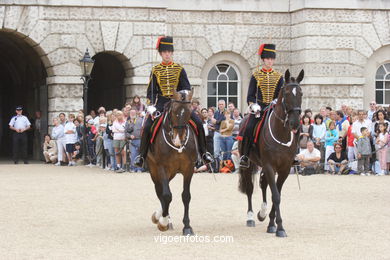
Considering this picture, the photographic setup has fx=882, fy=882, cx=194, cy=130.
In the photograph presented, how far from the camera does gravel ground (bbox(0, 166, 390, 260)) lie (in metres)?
10.0

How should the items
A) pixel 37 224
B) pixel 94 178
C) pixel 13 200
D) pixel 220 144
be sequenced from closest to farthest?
pixel 37 224
pixel 13 200
pixel 94 178
pixel 220 144

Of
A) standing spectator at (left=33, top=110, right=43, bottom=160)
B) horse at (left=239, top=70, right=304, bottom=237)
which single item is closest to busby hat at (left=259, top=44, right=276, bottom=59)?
horse at (left=239, top=70, right=304, bottom=237)

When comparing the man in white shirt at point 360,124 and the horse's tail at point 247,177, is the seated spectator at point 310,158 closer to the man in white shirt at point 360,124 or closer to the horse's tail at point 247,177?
the man in white shirt at point 360,124

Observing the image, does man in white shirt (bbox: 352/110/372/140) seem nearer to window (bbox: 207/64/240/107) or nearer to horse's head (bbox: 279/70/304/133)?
window (bbox: 207/64/240/107)

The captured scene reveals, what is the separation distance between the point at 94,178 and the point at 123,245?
1046 cm

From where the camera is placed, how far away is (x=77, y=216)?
43.8 ft

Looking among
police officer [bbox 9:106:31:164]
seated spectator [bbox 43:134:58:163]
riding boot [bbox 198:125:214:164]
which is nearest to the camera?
riding boot [bbox 198:125:214:164]

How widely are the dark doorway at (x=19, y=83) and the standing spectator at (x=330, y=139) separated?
8.70 m

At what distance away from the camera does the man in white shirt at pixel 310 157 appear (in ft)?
72.0

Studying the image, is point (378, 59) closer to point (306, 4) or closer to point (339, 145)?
point (306, 4)

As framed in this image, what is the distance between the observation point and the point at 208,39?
26.1m

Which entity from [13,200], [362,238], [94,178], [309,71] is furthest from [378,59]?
[362,238]

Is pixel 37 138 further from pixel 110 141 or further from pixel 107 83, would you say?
pixel 110 141

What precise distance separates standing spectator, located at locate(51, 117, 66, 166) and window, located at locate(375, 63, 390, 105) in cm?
944
